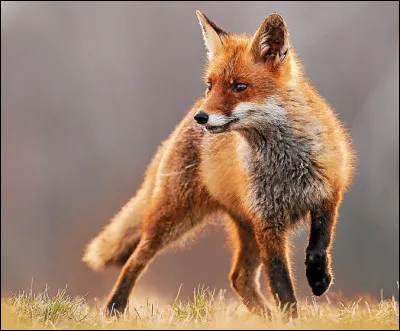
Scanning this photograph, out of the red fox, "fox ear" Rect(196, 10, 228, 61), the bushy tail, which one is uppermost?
"fox ear" Rect(196, 10, 228, 61)

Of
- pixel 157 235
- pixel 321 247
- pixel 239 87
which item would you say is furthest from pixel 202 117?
pixel 157 235

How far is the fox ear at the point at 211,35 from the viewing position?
5285 millimetres

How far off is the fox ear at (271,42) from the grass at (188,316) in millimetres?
1781

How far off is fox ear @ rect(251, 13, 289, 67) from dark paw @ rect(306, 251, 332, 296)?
1458 mm

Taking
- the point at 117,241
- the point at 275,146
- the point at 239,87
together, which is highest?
the point at 239,87

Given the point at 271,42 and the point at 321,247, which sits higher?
the point at 271,42

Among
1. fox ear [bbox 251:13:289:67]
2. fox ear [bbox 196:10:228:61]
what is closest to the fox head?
fox ear [bbox 251:13:289:67]

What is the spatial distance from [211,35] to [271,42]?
23.2 inches

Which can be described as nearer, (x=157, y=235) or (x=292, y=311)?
(x=292, y=311)

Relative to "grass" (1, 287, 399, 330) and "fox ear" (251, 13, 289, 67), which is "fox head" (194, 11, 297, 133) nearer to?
"fox ear" (251, 13, 289, 67)

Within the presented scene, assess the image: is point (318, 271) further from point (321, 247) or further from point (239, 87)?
point (239, 87)

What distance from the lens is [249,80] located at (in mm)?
4801

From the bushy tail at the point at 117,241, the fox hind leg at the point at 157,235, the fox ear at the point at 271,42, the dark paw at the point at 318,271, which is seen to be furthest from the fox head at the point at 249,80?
the bushy tail at the point at 117,241

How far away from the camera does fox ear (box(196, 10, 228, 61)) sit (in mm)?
5285
